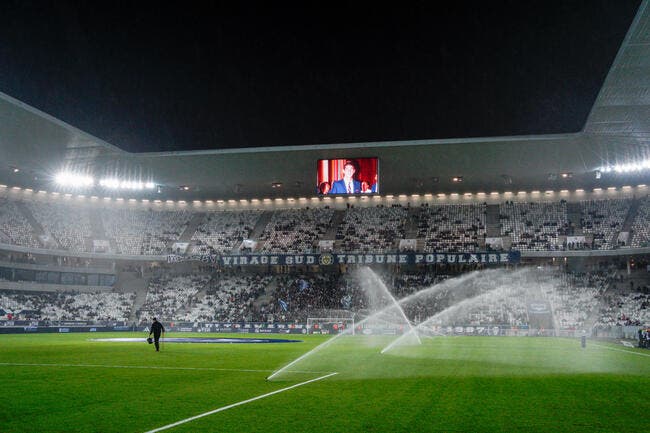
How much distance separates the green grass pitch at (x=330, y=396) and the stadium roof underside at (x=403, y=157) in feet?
65.2

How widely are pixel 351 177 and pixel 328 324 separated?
14311 millimetres

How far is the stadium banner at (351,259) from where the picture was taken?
198 ft

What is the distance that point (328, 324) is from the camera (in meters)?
57.4

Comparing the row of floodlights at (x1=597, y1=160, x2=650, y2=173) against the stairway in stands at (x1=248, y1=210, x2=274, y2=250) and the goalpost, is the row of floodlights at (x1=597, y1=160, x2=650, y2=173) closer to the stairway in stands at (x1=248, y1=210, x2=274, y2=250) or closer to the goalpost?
the goalpost

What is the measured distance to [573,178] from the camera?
6306 cm

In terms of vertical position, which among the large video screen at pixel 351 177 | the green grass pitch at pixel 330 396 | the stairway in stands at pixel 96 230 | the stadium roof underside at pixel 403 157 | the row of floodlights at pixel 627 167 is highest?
the stadium roof underside at pixel 403 157

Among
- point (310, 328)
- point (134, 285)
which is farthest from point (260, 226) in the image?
point (310, 328)

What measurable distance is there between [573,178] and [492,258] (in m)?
12.3

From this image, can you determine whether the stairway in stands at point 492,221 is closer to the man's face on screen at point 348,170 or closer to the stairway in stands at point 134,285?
the man's face on screen at point 348,170

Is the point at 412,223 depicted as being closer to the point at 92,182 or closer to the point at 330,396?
the point at 92,182

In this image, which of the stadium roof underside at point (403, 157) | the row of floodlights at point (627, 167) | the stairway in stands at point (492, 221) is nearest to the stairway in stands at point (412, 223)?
the stadium roof underside at point (403, 157)

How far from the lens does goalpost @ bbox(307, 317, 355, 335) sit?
5691cm

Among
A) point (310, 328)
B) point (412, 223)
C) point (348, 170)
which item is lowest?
point (310, 328)

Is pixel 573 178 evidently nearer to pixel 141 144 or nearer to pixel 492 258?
pixel 492 258
